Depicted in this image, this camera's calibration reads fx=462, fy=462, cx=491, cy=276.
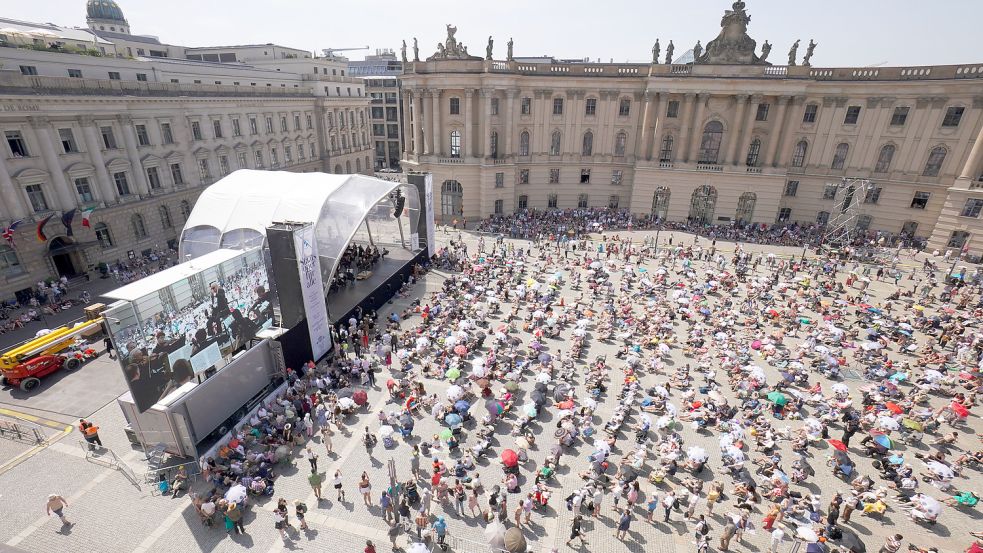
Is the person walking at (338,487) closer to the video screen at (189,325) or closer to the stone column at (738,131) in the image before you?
the video screen at (189,325)

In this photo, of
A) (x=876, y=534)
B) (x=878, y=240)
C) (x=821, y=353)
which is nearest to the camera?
(x=876, y=534)

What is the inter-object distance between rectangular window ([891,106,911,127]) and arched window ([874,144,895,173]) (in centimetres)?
207

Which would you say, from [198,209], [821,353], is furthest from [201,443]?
[821,353]

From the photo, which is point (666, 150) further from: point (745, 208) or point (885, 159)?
point (885, 159)

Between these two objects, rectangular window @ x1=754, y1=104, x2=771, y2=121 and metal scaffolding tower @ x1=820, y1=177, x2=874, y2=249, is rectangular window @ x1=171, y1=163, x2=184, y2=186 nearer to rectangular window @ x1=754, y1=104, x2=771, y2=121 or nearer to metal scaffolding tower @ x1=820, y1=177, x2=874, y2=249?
rectangular window @ x1=754, y1=104, x2=771, y2=121

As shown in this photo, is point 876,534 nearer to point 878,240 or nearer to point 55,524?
point 55,524

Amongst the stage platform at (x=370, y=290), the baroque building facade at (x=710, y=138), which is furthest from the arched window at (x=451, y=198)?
the stage platform at (x=370, y=290)

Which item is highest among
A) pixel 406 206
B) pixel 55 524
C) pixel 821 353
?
pixel 406 206

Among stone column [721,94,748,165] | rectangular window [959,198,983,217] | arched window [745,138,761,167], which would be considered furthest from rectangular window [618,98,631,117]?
rectangular window [959,198,983,217]

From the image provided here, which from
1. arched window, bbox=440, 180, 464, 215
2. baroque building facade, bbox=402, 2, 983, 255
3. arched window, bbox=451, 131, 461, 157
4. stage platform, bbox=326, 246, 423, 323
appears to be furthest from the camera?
arched window, bbox=440, 180, 464, 215

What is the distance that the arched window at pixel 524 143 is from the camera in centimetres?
5388

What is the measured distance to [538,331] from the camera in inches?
1083

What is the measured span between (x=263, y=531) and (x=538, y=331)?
54.6 ft

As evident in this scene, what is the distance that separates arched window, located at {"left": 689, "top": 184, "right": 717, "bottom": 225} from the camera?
51969mm
